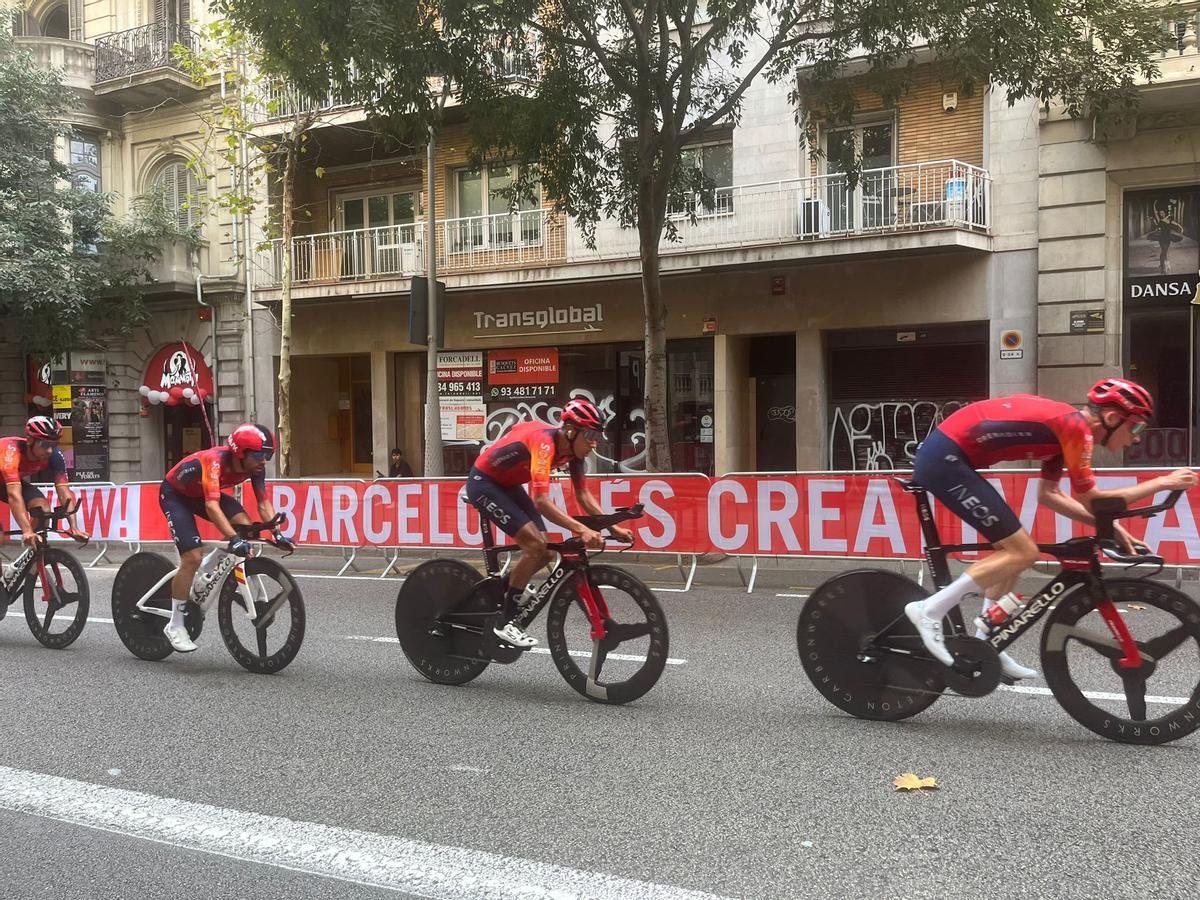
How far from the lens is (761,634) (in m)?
7.86

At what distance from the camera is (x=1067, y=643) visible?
4785 millimetres

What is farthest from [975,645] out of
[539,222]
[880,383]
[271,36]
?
[539,222]

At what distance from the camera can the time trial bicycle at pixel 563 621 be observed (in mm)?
5578

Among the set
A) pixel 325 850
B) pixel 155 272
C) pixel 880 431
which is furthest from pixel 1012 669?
pixel 155 272

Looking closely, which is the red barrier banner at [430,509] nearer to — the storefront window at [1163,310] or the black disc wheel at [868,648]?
the black disc wheel at [868,648]

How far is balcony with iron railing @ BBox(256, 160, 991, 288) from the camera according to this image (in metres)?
15.4

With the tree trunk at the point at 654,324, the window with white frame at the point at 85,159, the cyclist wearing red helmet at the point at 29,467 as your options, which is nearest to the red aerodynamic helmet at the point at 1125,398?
the cyclist wearing red helmet at the point at 29,467

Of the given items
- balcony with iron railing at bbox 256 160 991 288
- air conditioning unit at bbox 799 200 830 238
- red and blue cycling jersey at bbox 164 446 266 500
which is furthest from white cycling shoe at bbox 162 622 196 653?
air conditioning unit at bbox 799 200 830 238

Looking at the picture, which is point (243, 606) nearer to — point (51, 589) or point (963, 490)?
point (51, 589)

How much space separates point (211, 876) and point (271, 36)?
9598mm

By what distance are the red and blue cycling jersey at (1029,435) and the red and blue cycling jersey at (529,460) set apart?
2.09m

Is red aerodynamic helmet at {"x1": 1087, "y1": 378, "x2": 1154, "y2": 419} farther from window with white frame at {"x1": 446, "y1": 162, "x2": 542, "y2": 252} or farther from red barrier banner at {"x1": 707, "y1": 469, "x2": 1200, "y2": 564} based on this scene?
window with white frame at {"x1": 446, "y1": 162, "x2": 542, "y2": 252}

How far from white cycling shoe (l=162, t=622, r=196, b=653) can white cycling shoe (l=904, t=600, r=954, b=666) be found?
15.7ft

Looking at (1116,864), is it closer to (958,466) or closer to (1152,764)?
(1152,764)
